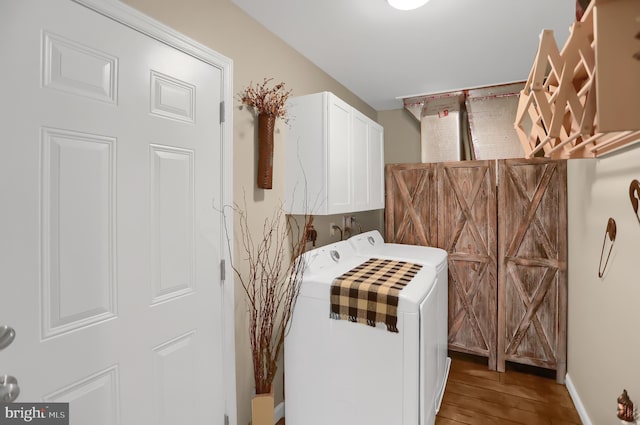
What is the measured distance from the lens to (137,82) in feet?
4.33

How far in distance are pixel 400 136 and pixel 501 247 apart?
1.68 m

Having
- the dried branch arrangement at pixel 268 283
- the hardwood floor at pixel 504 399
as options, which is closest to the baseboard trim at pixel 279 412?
the hardwood floor at pixel 504 399

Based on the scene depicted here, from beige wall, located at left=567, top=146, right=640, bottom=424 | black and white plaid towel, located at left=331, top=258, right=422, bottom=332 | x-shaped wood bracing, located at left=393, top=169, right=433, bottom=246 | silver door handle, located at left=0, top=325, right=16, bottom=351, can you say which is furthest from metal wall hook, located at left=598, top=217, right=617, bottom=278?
silver door handle, located at left=0, top=325, right=16, bottom=351

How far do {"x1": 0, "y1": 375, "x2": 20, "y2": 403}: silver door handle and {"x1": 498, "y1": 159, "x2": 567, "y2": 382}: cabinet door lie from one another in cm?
314

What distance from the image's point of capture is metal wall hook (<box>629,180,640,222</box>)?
136 centimetres

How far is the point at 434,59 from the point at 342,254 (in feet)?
5.50

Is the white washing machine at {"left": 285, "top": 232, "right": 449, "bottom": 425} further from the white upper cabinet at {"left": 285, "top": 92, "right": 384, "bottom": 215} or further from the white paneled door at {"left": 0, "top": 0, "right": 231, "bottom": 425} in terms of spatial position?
the white paneled door at {"left": 0, "top": 0, "right": 231, "bottom": 425}

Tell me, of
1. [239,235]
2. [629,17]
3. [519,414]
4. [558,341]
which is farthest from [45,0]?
[558,341]

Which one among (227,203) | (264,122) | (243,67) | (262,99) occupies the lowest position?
(227,203)

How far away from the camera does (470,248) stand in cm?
299

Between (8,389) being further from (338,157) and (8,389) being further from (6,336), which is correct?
(338,157)

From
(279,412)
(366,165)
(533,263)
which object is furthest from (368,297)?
(533,263)

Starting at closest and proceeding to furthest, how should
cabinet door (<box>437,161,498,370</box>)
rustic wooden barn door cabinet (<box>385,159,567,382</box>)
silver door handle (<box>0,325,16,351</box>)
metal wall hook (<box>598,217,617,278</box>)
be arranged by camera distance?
silver door handle (<box>0,325,16,351</box>), metal wall hook (<box>598,217,617,278</box>), rustic wooden barn door cabinet (<box>385,159,567,382</box>), cabinet door (<box>437,161,498,370</box>)

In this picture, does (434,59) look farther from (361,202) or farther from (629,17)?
(629,17)
